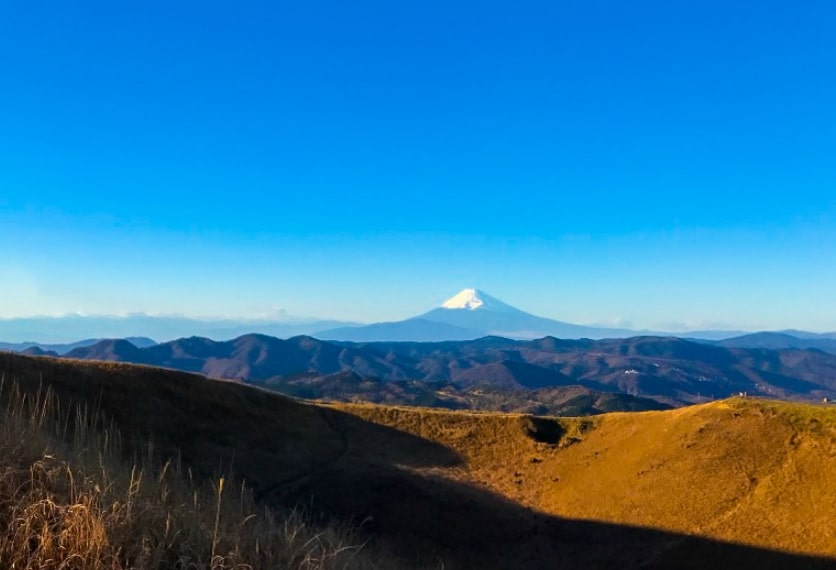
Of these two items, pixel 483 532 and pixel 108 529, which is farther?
pixel 483 532

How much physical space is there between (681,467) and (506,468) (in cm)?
1595

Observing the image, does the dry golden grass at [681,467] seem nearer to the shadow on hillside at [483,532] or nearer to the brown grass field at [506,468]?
the brown grass field at [506,468]

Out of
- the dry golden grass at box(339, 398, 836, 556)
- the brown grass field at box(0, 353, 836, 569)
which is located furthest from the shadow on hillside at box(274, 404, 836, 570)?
the dry golden grass at box(339, 398, 836, 556)

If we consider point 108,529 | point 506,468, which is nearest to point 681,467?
point 506,468

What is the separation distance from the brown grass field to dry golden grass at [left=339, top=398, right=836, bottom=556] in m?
0.15

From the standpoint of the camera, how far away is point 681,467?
4897 cm

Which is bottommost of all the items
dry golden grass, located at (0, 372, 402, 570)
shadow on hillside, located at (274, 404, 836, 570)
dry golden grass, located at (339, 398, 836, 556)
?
shadow on hillside, located at (274, 404, 836, 570)

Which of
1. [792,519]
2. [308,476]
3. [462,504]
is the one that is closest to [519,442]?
[462,504]

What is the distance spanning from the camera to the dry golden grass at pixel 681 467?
40.4 metres

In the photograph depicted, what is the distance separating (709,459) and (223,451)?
40915 millimetres

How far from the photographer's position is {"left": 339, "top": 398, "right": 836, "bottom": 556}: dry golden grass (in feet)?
133

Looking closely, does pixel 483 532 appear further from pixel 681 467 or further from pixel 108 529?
pixel 108 529

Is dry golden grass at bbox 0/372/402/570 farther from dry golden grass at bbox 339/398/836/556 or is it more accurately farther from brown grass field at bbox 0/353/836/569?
dry golden grass at bbox 339/398/836/556

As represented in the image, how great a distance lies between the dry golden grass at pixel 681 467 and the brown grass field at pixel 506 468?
0.15m
